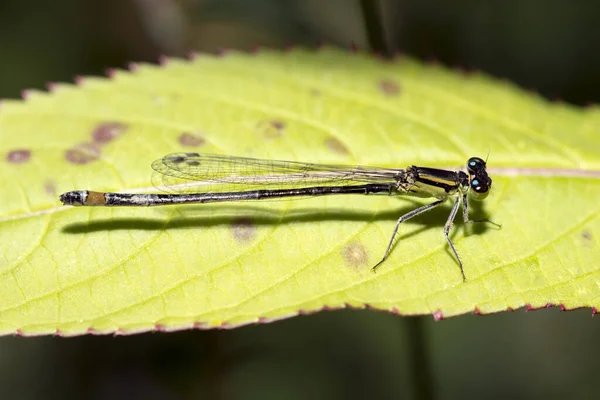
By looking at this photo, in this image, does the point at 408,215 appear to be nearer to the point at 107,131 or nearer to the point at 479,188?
the point at 479,188

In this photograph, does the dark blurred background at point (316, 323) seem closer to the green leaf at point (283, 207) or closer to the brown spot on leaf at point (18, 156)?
the green leaf at point (283, 207)

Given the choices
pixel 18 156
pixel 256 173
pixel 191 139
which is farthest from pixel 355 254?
pixel 18 156

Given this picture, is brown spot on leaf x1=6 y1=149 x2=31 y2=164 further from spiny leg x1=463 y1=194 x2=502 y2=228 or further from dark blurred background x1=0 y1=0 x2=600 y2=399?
spiny leg x1=463 y1=194 x2=502 y2=228

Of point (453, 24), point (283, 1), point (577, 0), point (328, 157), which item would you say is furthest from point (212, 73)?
point (577, 0)

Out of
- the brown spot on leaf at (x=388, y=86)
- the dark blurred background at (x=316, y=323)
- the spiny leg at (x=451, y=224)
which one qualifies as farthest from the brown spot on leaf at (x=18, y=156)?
the spiny leg at (x=451, y=224)

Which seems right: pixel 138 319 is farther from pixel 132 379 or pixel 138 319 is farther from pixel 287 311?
pixel 132 379

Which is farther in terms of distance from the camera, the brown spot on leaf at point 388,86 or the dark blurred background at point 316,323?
the dark blurred background at point 316,323
